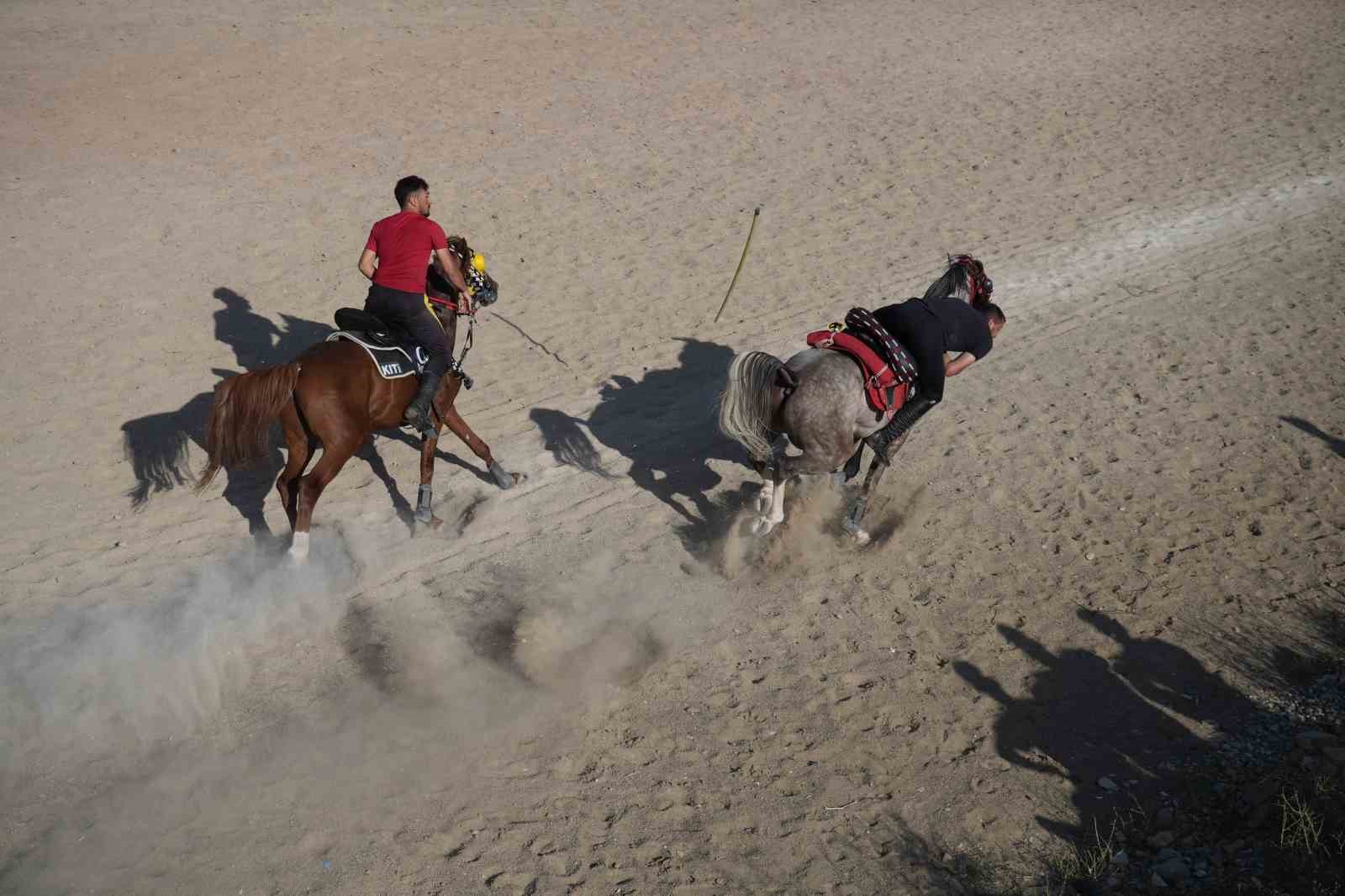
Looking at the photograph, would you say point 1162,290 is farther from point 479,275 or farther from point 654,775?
point 654,775

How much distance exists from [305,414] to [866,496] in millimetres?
4423

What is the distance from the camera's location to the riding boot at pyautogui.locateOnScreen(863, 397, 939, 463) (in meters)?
7.02

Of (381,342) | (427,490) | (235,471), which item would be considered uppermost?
(381,342)

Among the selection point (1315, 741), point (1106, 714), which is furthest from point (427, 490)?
point (1315, 741)

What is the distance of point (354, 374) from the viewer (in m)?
7.05

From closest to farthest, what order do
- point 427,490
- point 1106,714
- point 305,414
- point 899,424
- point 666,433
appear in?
1. point 1106,714
2. point 305,414
3. point 899,424
4. point 427,490
5. point 666,433

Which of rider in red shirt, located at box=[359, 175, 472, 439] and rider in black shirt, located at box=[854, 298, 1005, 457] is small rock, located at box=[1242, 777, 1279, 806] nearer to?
rider in black shirt, located at box=[854, 298, 1005, 457]

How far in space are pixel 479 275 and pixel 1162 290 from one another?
8096 millimetres

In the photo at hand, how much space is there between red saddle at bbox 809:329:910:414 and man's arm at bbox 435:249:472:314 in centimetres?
310

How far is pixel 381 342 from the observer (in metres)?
7.33

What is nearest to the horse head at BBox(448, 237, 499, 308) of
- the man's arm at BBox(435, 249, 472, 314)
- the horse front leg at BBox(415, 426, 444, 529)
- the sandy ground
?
the man's arm at BBox(435, 249, 472, 314)

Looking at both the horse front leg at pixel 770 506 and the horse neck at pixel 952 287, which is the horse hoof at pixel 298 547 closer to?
the horse front leg at pixel 770 506

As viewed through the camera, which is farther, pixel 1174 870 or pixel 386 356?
pixel 386 356

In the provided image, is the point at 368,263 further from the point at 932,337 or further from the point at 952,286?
the point at 952,286
